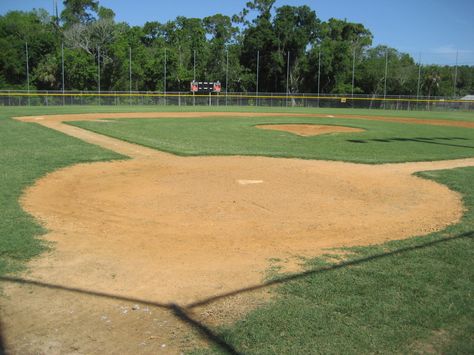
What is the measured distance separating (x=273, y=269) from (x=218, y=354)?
1.81 m

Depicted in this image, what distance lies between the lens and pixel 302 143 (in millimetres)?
17891

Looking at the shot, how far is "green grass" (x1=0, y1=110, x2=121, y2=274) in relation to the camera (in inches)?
217

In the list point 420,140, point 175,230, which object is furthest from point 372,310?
point 420,140

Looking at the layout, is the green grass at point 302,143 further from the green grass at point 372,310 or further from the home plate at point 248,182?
the green grass at point 372,310

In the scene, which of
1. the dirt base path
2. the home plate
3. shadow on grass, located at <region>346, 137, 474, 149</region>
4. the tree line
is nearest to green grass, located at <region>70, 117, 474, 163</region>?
shadow on grass, located at <region>346, 137, 474, 149</region>

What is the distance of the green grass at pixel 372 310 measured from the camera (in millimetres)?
3523

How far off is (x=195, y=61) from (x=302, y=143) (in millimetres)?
52797

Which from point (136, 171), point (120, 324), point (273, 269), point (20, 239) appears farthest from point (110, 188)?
point (120, 324)

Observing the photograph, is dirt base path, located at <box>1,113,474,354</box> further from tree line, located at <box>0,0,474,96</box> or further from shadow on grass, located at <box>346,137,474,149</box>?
tree line, located at <box>0,0,474,96</box>

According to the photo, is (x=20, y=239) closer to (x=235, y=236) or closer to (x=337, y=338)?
(x=235, y=236)

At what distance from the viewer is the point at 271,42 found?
2803 inches

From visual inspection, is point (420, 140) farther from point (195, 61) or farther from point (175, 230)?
point (195, 61)

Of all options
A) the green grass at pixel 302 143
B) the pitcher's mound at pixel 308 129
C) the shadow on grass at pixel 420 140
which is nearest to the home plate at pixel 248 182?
the green grass at pixel 302 143

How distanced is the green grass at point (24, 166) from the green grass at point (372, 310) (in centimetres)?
285
